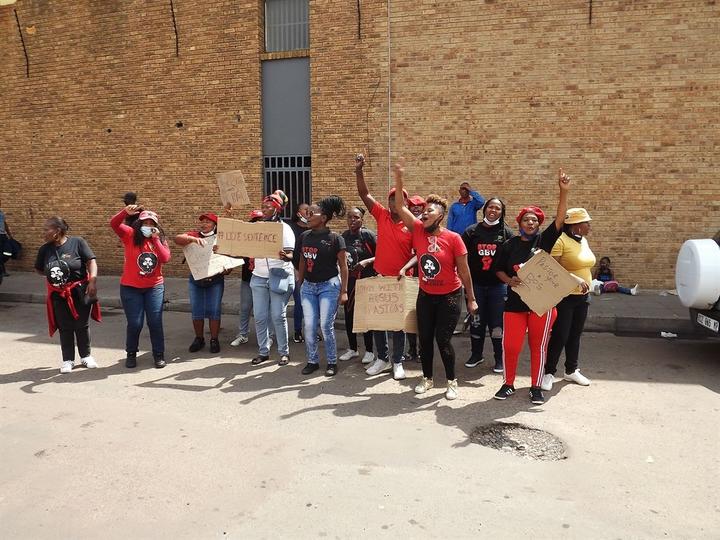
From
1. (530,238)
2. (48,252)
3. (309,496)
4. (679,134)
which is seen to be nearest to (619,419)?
(530,238)

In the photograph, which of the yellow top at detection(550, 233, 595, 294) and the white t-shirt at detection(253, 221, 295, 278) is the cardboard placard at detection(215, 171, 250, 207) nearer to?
the white t-shirt at detection(253, 221, 295, 278)

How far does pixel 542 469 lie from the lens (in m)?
3.69

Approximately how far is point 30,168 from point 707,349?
1426 cm

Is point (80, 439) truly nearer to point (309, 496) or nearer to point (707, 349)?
point (309, 496)

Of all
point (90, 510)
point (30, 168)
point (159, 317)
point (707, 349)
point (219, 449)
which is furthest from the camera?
point (30, 168)

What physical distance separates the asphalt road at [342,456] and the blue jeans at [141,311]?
316 mm

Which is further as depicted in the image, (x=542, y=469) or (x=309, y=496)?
(x=542, y=469)

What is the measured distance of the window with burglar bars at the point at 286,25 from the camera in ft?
37.4

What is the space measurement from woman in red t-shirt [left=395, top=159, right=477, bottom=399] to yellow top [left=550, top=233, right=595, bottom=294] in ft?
2.99

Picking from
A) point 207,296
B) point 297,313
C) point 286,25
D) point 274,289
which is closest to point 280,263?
point 274,289

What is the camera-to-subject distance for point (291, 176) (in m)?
11.7

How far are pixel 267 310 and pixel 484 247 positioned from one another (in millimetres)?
2505

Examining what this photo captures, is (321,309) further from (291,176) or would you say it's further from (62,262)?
(291,176)

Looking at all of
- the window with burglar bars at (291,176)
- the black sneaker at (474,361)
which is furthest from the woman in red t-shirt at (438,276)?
the window with burglar bars at (291,176)
